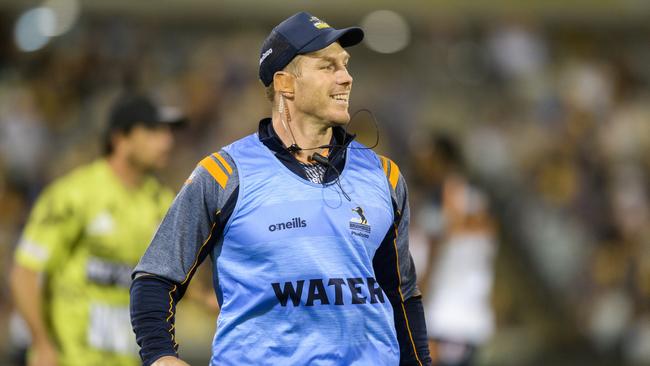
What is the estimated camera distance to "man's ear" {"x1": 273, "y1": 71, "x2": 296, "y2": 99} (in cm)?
470

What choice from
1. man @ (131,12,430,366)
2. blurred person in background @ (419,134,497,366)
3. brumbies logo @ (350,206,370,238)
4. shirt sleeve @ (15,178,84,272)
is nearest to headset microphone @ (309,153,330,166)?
man @ (131,12,430,366)

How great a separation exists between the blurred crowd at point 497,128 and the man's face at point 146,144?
15.8 feet

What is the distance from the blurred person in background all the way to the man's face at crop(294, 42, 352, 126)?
509cm

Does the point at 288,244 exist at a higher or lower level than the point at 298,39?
lower

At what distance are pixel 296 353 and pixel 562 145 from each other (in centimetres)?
1199

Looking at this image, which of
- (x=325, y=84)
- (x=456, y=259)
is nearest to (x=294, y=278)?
(x=325, y=84)

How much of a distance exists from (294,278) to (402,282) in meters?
0.58

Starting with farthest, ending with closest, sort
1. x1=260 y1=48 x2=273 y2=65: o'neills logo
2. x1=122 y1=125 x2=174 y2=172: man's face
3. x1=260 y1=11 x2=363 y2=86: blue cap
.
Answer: x1=122 y1=125 x2=174 y2=172: man's face → x1=260 y1=48 x2=273 y2=65: o'neills logo → x1=260 y1=11 x2=363 y2=86: blue cap

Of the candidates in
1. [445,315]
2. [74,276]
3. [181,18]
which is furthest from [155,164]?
[181,18]

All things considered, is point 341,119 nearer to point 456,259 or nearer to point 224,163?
point 224,163

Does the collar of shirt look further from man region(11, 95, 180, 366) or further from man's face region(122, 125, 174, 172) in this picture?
man's face region(122, 125, 174, 172)

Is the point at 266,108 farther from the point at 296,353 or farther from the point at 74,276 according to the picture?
the point at 296,353

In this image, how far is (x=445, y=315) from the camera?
9805 millimetres

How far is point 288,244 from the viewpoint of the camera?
175 inches
